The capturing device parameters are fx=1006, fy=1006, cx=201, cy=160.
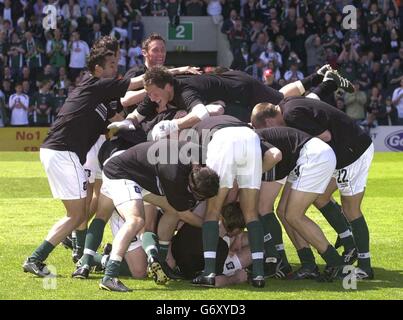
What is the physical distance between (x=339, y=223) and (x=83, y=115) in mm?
2847

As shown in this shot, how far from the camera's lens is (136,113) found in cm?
1040

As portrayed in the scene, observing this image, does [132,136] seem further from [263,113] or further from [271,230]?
[271,230]

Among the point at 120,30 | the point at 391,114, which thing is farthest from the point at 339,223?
the point at 120,30

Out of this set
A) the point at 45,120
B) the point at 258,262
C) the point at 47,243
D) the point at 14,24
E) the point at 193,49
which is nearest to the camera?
the point at 258,262

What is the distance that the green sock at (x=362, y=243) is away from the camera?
32.5ft

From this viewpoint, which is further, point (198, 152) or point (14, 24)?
point (14, 24)

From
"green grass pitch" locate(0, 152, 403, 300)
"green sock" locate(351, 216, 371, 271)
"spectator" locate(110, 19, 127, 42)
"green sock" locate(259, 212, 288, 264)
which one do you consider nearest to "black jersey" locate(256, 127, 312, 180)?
"green sock" locate(259, 212, 288, 264)

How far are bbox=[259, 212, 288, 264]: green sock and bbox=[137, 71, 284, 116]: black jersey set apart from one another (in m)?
1.33

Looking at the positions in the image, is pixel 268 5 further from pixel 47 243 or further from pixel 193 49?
pixel 47 243

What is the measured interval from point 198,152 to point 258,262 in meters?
1.15

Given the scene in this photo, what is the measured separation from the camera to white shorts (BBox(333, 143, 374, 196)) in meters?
→ 10.0

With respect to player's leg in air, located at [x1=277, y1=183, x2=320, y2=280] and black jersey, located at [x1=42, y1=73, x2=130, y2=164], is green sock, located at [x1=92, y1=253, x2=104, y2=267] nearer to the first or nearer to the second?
black jersey, located at [x1=42, y1=73, x2=130, y2=164]

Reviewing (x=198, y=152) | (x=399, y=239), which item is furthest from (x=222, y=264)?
(x=399, y=239)

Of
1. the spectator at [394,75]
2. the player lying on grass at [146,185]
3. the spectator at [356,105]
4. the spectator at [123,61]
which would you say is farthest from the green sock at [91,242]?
the spectator at [394,75]
